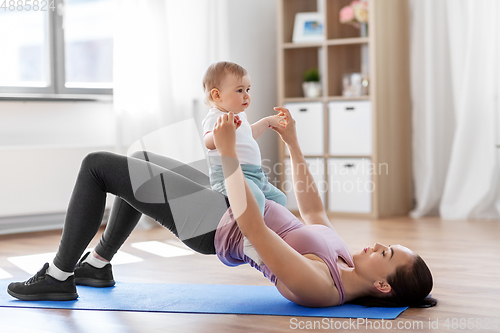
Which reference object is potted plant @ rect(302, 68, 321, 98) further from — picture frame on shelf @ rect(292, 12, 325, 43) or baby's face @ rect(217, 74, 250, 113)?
baby's face @ rect(217, 74, 250, 113)

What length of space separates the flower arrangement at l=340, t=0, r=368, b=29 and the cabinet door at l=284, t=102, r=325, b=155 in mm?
603

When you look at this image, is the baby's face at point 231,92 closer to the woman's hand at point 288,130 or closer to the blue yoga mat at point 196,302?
the woman's hand at point 288,130

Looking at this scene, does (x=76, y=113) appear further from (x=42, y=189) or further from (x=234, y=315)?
(x=234, y=315)

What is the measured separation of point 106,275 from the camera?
6.47ft

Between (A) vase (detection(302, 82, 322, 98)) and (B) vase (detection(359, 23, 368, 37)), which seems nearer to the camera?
(B) vase (detection(359, 23, 368, 37))

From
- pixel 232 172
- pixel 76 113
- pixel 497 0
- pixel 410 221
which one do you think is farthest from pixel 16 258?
pixel 497 0

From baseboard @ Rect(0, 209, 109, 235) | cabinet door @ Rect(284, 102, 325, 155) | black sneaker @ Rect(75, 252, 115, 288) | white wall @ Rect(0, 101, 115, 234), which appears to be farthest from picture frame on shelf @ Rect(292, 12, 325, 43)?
black sneaker @ Rect(75, 252, 115, 288)

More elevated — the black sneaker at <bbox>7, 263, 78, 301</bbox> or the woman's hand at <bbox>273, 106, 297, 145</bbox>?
the woman's hand at <bbox>273, 106, 297, 145</bbox>

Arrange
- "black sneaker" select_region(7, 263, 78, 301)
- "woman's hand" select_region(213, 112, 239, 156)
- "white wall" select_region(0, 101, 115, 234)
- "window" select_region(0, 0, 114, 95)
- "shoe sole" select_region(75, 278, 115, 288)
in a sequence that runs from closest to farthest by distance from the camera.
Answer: "woman's hand" select_region(213, 112, 239, 156) < "black sneaker" select_region(7, 263, 78, 301) < "shoe sole" select_region(75, 278, 115, 288) < "white wall" select_region(0, 101, 115, 234) < "window" select_region(0, 0, 114, 95)

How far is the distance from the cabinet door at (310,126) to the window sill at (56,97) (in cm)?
129

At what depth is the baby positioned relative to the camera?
1631mm

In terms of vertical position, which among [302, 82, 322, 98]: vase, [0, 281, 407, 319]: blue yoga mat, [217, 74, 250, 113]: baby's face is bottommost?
[0, 281, 407, 319]: blue yoga mat

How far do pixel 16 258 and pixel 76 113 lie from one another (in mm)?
1327

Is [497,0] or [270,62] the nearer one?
[497,0]
